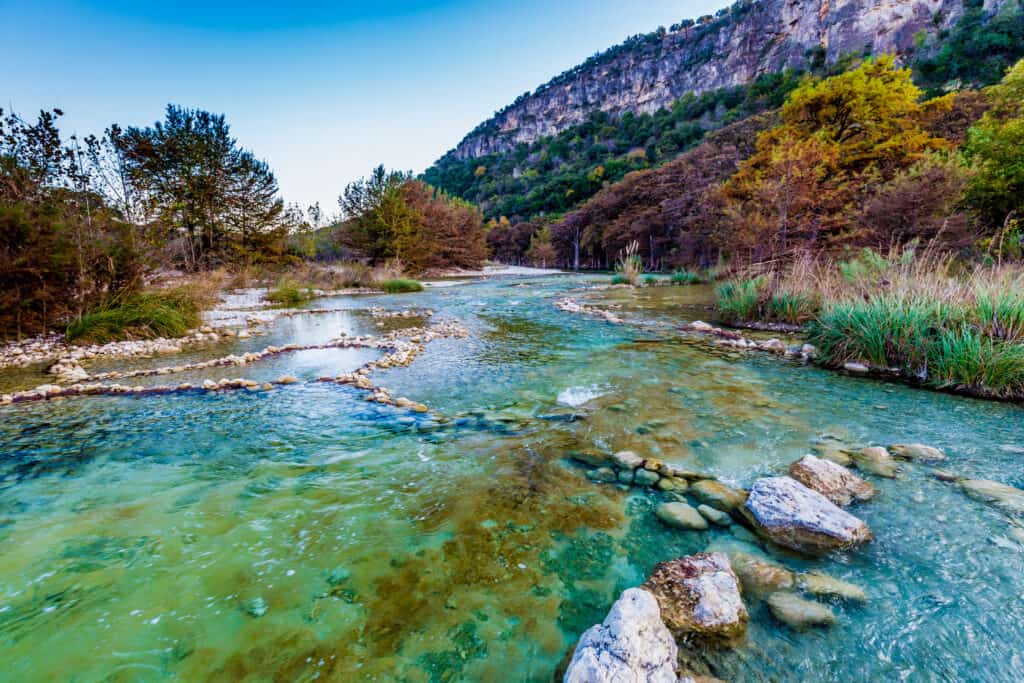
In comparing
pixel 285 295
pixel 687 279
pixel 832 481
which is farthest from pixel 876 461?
pixel 687 279

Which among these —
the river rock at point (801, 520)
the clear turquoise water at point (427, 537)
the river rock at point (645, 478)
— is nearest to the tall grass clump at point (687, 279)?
the clear turquoise water at point (427, 537)

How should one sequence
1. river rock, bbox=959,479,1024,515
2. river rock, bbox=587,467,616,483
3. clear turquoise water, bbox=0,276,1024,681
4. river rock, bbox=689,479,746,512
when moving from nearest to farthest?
clear turquoise water, bbox=0,276,1024,681 → river rock, bbox=959,479,1024,515 → river rock, bbox=689,479,746,512 → river rock, bbox=587,467,616,483

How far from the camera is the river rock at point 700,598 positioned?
4.68 ft

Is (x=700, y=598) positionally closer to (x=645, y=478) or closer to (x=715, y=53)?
(x=645, y=478)

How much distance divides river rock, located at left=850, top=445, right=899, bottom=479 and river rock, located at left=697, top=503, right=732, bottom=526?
120 centimetres

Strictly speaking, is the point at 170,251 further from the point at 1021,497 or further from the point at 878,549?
the point at 1021,497

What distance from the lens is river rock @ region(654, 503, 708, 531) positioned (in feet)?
6.89

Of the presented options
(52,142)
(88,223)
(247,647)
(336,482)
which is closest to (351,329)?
(88,223)

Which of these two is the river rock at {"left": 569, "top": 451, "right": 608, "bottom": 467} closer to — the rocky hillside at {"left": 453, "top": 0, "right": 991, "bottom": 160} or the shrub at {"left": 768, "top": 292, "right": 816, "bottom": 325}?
the shrub at {"left": 768, "top": 292, "right": 816, "bottom": 325}

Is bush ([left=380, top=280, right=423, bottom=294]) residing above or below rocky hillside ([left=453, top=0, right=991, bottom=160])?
below

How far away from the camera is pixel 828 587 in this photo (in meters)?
1.62

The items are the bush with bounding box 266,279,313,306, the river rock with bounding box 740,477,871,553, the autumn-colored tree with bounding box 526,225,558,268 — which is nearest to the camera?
the river rock with bounding box 740,477,871,553

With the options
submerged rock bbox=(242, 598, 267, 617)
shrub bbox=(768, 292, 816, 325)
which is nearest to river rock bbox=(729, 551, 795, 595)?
submerged rock bbox=(242, 598, 267, 617)

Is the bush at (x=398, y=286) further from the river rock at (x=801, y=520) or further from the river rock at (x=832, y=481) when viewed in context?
the river rock at (x=801, y=520)
